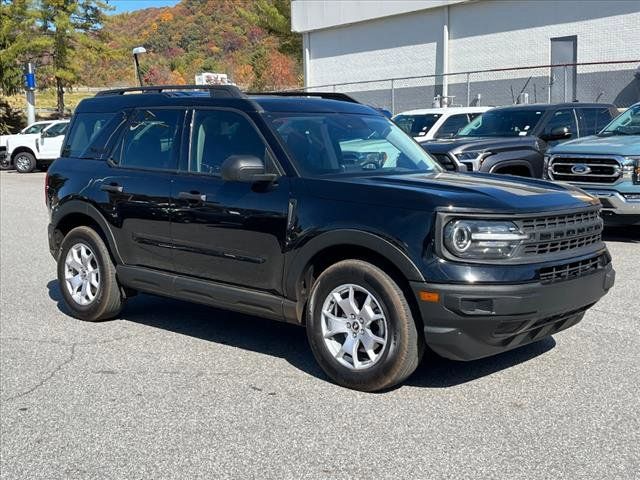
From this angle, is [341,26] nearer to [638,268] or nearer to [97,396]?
[638,268]

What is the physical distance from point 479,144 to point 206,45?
85.0 metres

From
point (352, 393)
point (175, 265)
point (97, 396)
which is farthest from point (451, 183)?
point (97, 396)

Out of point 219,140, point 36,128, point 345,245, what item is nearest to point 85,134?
point 219,140

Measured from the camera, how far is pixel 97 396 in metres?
4.96

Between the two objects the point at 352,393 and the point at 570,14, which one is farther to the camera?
the point at 570,14

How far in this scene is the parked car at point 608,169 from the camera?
377 inches

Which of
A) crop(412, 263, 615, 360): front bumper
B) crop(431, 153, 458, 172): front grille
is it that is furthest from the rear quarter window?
crop(431, 153, 458, 172): front grille

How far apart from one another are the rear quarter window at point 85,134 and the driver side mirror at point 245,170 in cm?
199

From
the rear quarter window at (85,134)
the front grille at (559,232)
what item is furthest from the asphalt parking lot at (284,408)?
the rear quarter window at (85,134)

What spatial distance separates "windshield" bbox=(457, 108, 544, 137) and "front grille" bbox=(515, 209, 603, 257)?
7.52 m

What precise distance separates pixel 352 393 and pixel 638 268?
4.90 meters

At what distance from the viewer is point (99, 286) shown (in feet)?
21.8

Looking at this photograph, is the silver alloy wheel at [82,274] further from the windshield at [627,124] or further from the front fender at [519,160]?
the windshield at [627,124]

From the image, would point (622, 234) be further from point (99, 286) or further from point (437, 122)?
point (99, 286)
